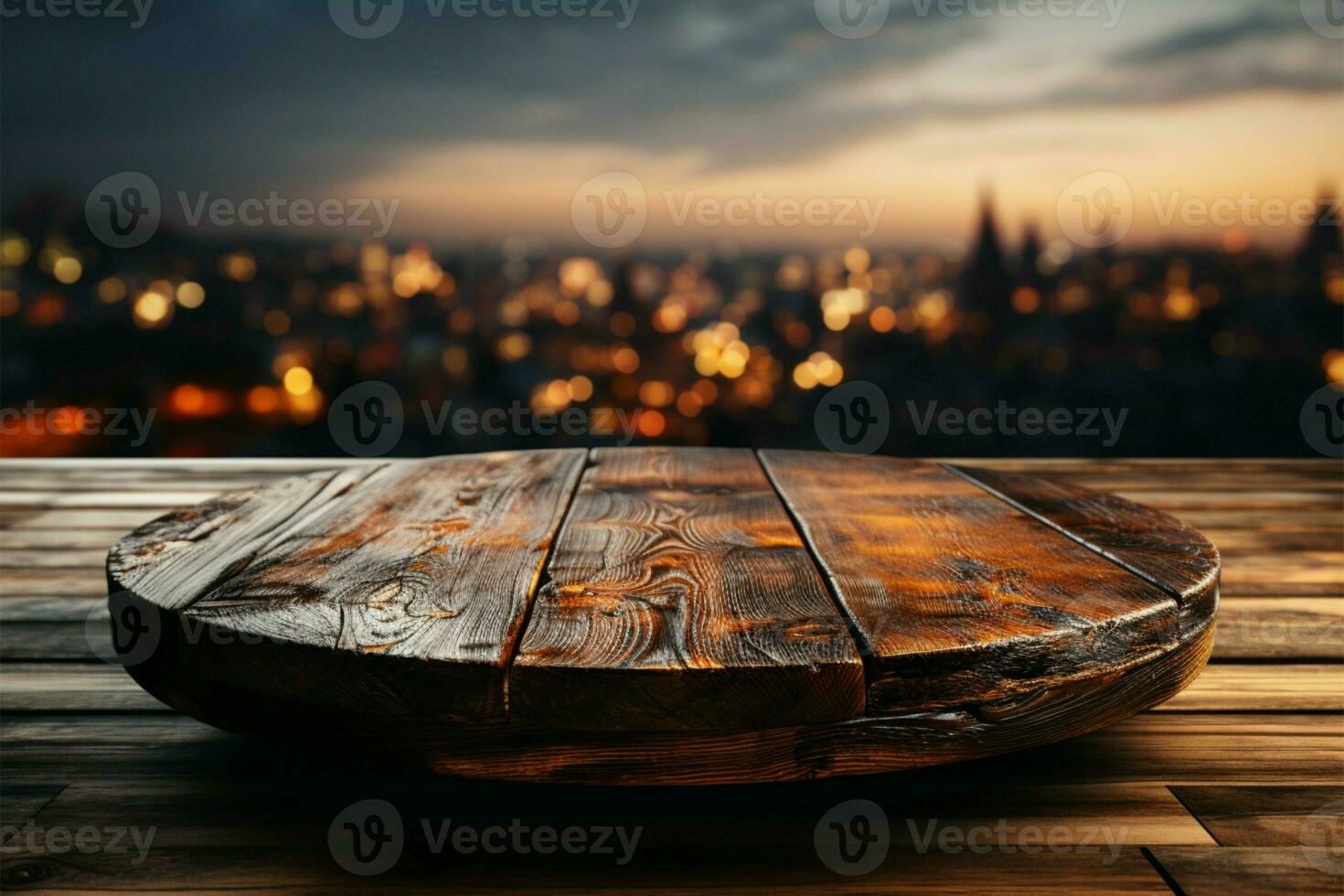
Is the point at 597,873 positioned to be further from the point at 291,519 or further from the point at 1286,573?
the point at 1286,573

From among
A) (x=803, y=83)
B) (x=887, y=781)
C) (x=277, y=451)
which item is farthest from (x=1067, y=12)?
(x=887, y=781)

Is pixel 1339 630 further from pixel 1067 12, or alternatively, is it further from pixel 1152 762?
pixel 1067 12

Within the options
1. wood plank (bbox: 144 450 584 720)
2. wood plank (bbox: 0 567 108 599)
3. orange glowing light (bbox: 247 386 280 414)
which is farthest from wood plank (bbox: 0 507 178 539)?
orange glowing light (bbox: 247 386 280 414)

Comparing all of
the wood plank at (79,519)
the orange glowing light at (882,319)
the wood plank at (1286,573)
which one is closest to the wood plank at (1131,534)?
the wood plank at (1286,573)

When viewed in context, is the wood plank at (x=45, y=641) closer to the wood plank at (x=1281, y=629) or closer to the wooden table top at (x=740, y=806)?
the wooden table top at (x=740, y=806)

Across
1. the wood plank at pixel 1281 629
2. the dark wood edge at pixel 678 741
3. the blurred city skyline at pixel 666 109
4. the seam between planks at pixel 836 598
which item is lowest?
the wood plank at pixel 1281 629

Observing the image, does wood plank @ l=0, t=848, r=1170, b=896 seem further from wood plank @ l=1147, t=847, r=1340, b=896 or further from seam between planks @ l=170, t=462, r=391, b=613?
seam between planks @ l=170, t=462, r=391, b=613
